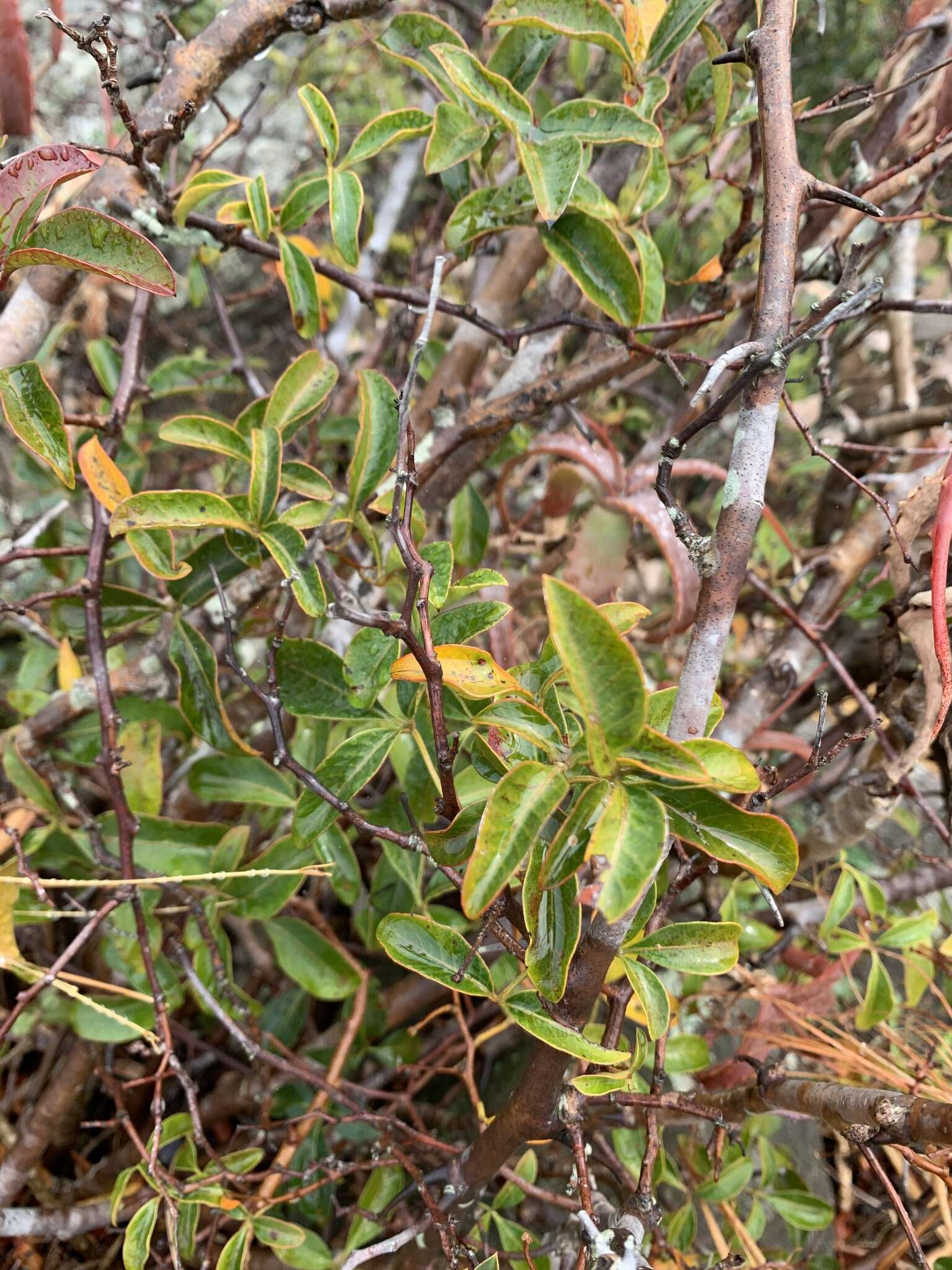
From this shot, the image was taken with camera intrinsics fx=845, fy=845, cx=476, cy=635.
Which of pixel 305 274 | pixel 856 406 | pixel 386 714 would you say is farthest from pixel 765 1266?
pixel 856 406

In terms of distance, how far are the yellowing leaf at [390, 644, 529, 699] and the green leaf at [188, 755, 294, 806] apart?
29cm

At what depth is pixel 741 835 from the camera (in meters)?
0.40

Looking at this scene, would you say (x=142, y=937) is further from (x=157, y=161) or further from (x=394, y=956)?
(x=157, y=161)

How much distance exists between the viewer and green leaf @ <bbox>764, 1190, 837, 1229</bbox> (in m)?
0.77

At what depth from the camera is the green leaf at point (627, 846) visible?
335mm

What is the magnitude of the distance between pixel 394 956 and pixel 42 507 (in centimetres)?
80

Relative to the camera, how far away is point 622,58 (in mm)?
638

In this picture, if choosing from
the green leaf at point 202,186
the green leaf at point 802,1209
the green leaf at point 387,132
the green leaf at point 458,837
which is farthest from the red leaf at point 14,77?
the green leaf at point 802,1209

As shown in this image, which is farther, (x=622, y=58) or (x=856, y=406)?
(x=856, y=406)

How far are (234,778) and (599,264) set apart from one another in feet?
1.67

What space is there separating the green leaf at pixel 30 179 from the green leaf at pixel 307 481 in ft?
0.83

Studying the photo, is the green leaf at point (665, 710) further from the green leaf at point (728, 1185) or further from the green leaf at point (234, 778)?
the green leaf at point (728, 1185)

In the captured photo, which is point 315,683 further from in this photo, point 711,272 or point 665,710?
point 711,272

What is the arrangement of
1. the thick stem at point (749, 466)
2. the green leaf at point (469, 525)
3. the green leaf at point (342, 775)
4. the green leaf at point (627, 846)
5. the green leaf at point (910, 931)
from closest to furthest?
the green leaf at point (627, 846), the thick stem at point (749, 466), the green leaf at point (342, 775), the green leaf at point (910, 931), the green leaf at point (469, 525)
